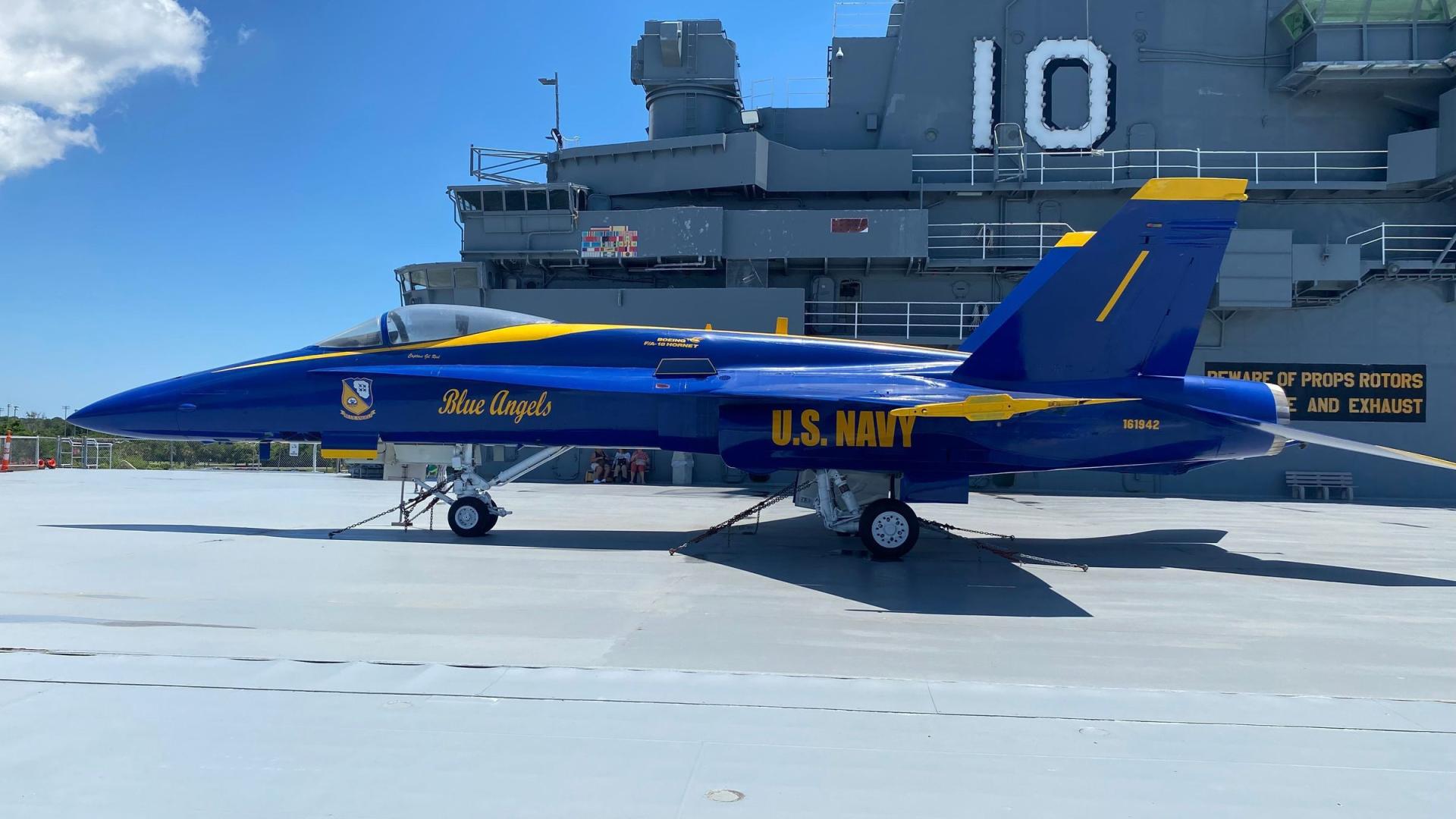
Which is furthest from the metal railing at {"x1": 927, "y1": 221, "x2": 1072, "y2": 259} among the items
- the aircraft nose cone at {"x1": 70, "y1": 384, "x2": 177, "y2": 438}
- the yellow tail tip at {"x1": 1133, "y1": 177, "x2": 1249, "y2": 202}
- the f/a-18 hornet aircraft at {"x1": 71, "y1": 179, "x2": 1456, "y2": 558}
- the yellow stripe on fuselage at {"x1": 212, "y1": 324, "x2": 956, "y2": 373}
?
the aircraft nose cone at {"x1": 70, "y1": 384, "x2": 177, "y2": 438}

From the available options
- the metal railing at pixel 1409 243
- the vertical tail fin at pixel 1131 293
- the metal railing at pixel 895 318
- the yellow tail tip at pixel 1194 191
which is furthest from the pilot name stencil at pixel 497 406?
the metal railing at pixel 1409 243

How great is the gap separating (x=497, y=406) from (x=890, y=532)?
15.7 ft

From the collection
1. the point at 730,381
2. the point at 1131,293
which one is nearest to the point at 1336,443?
the point at 1131,293

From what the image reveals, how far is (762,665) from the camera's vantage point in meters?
4.66

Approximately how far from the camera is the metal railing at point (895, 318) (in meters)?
19.9

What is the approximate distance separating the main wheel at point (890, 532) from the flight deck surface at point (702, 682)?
353mm

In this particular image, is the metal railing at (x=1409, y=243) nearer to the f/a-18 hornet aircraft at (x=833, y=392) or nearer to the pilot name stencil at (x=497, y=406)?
the f/a-18 hornet aircraft at (x=833, y=392)

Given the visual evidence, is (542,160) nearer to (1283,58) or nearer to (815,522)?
(815,522)

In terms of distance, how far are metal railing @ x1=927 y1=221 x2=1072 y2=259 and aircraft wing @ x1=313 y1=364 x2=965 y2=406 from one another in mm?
11135

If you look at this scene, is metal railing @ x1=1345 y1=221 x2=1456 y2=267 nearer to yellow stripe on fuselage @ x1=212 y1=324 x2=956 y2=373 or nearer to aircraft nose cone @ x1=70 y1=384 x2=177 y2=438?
yellow stripe on fuselage @ x1=212 y1=324 x2=956 y2=373

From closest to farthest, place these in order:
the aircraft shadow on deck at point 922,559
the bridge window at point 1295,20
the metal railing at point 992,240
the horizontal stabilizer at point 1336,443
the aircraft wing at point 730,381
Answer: the aircraft shadow on deck at point 922,559, the horizontal stabilizer at point 1336,443, the aircraft wing at point 730,381, the bridge window at point 1295,20, the metal railing at point 992,240

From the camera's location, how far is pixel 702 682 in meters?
4.28

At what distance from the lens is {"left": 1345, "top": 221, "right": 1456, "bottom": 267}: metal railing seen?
18844mm

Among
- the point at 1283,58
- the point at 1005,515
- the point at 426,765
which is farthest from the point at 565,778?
the point at 1283,58
